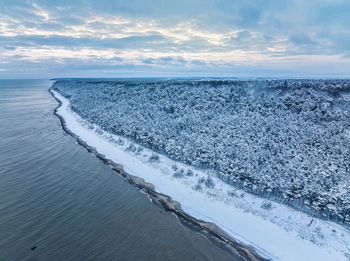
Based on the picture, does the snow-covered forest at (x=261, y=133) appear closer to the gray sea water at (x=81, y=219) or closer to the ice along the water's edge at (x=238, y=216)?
the ice along the water's edge at (x=238, y=216)

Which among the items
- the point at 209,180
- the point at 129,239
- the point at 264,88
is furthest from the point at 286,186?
the point at 264,88

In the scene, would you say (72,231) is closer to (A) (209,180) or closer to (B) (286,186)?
(A) (209,180)

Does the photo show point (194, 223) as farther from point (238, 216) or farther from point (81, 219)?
point (81, 219)

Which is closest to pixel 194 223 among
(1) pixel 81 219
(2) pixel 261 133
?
(1) pixel 81 219

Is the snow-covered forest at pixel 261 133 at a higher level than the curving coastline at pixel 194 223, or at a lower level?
higher

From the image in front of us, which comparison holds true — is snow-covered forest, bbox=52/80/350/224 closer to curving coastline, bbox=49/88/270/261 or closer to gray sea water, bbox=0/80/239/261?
curving coastline, bbox=49/88/270/261

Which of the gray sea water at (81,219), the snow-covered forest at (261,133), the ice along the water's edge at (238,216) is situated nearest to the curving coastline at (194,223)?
the ice along the water's edge at (238,216)
